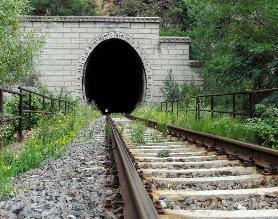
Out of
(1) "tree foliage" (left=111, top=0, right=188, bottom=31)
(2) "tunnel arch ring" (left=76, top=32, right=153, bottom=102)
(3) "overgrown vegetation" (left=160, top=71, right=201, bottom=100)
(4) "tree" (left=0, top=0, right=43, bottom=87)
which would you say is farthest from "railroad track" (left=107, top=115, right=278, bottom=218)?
(1) "tree foliage" (left=111, top=0, right=188, bottom=31)

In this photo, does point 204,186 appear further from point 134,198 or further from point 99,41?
point 99,41

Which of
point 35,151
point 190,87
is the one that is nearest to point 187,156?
point 35,151

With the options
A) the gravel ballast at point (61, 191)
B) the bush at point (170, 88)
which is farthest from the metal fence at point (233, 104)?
the bush at point (170, 88)

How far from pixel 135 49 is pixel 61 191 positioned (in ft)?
74.7

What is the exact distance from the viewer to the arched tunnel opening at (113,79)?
32219 millimetres

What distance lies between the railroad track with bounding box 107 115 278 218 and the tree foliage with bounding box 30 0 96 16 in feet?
88.8

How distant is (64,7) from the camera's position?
32781mm

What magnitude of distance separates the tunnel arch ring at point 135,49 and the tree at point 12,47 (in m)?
10.8

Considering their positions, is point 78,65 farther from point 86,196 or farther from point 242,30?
point 86,196

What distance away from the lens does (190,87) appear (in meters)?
25.7

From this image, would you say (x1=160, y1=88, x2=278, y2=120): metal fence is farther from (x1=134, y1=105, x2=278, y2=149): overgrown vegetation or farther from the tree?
the tree

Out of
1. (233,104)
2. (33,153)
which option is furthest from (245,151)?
(233,104)

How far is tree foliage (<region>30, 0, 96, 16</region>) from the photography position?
32.1m

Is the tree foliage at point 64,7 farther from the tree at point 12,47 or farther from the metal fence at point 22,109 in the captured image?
the tree at point 12,47
